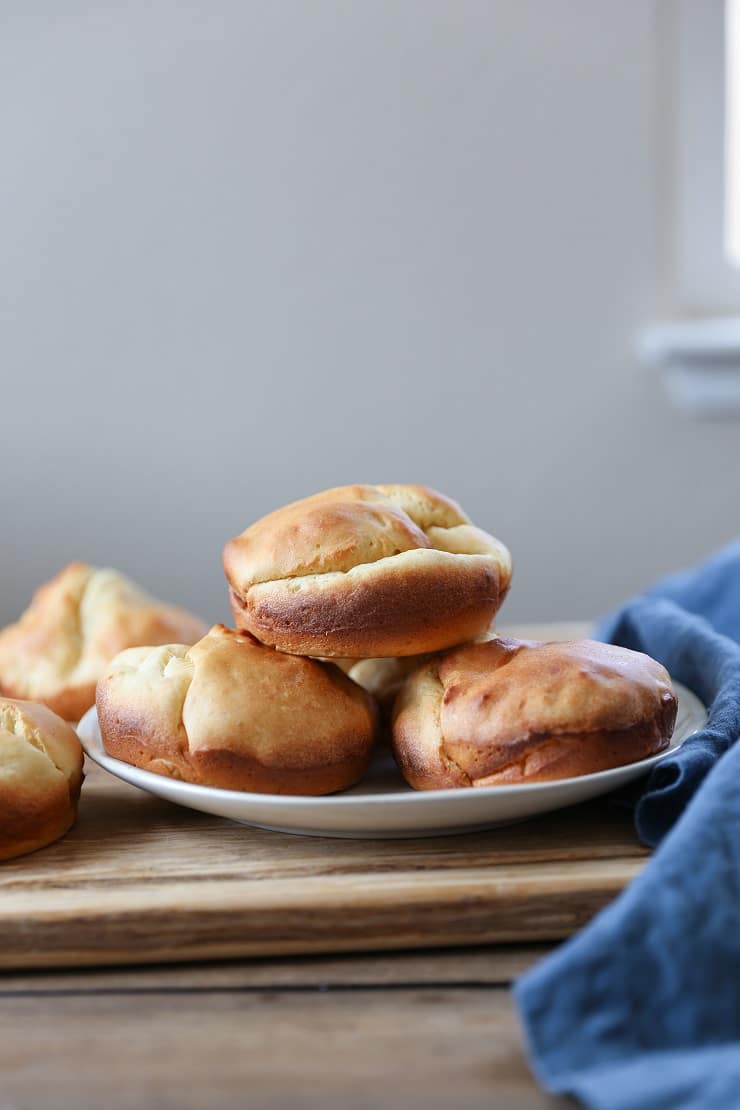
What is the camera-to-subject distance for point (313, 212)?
1.82 meters

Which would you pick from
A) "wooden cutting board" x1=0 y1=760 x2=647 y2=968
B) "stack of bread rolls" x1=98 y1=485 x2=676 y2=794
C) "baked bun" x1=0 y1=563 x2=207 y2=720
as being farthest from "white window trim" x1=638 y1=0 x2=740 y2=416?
"wooden cutting board" x1=0 y1=760 x2=647 y2=968

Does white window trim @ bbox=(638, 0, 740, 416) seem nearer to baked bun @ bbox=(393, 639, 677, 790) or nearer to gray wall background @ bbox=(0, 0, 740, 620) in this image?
gray wall background @ bbox=(0, 0, 740, 620)

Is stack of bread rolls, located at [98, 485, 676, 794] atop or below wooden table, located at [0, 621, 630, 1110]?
atop

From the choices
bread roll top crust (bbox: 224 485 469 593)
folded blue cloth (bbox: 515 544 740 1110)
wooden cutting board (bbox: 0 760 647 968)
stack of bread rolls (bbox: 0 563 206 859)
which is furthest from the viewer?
stack of bread rolls (bbox: 0 563 206 859)

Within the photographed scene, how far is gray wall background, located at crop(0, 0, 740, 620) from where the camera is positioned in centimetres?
177

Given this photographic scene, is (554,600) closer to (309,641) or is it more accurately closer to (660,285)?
(660,285)

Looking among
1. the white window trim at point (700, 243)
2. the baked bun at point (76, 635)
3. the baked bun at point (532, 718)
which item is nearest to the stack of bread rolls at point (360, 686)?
the baked bun at point (532, 718)

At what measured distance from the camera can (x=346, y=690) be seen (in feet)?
2.38

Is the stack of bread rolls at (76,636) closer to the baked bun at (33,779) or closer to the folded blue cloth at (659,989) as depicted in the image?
the baked bun at (33,779)

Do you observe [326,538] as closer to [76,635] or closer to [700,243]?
[76,635]

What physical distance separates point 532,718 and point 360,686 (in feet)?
0.51

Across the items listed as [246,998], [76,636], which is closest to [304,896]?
[246,998]

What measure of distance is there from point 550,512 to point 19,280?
3.20ft

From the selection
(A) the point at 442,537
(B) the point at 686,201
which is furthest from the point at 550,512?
(A) the point at 442,537
